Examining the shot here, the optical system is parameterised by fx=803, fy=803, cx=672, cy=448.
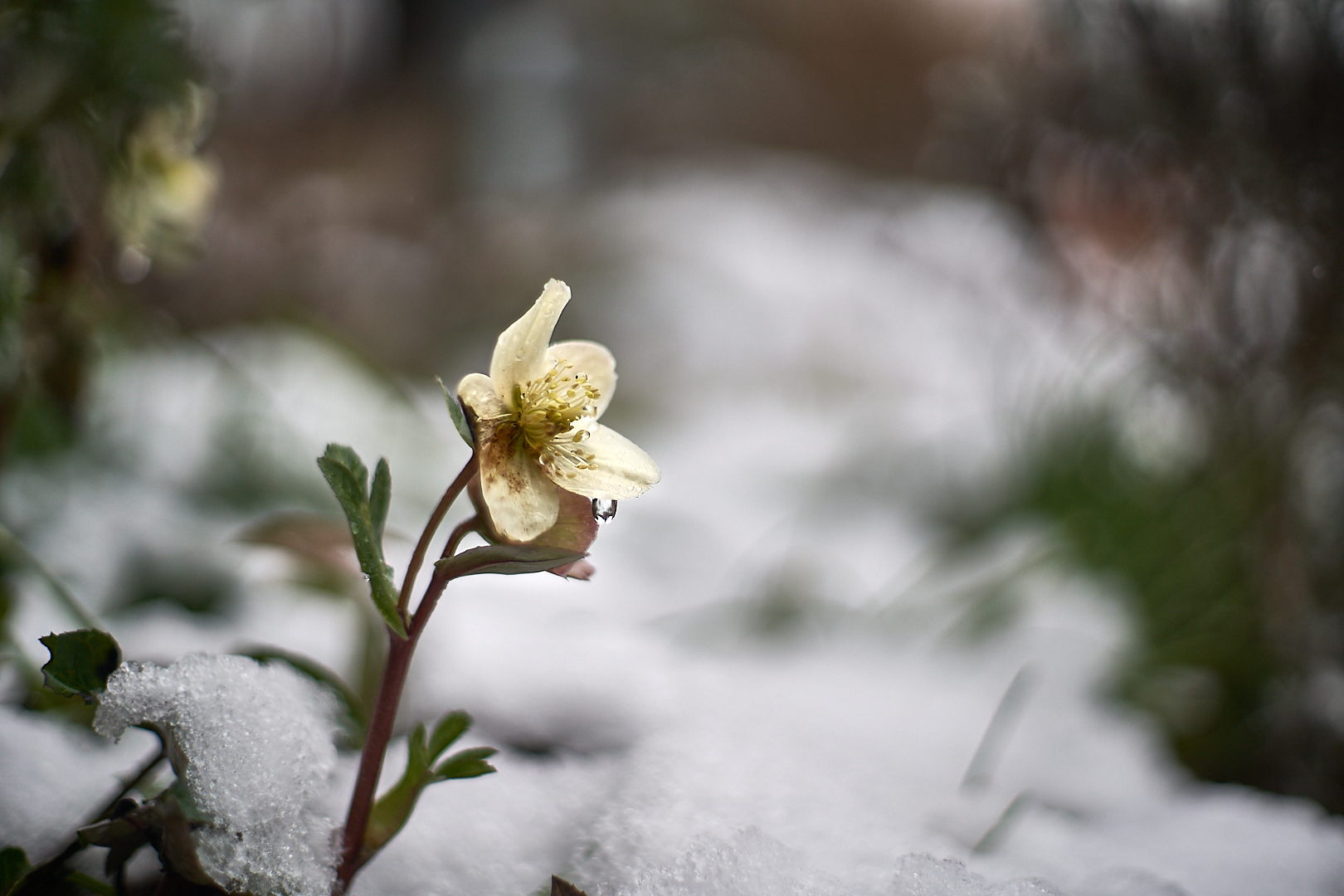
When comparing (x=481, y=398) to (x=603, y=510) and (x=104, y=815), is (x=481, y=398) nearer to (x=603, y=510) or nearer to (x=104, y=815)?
(x=603, y=510)

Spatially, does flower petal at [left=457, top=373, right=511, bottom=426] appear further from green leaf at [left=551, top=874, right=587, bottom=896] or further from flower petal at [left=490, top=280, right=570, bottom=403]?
green leaf at [left=551, top=874, right=587, bottom=896]

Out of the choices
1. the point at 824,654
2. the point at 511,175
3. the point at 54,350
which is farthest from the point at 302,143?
the point at 824,654

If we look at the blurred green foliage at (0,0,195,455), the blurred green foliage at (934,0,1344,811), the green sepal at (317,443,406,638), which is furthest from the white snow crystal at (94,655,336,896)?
the blurred green foliage at (934,0,1344,811)

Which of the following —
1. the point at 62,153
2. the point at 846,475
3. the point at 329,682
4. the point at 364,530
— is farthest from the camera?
the point at 846,475

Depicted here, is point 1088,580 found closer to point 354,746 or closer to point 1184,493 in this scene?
point 1184,493

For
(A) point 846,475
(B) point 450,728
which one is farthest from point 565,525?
(A) point 846,475

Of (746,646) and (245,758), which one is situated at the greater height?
(746,646)
